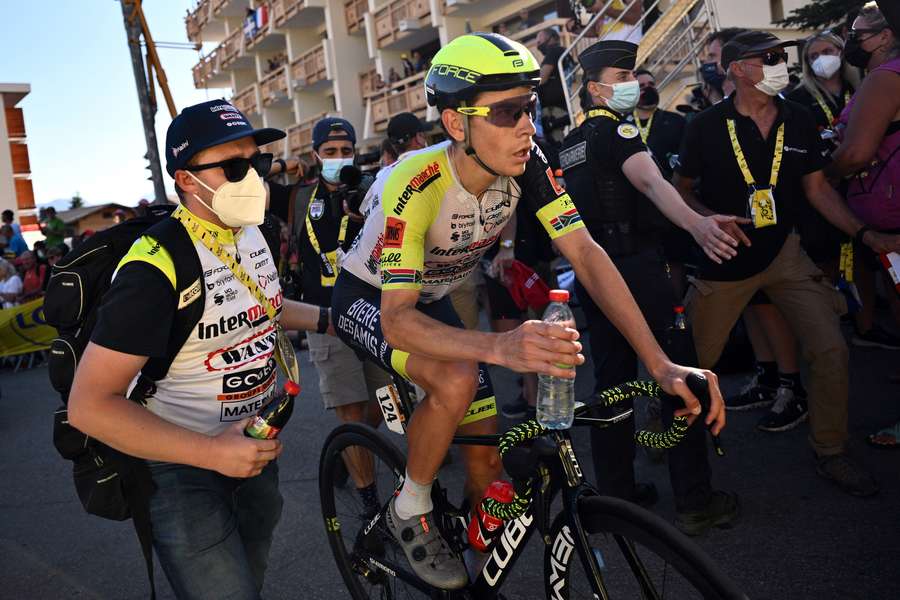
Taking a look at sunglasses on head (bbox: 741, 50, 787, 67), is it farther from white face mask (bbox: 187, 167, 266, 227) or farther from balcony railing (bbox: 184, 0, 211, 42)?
balcony railing (bbox: 184, 0, 211, 42)

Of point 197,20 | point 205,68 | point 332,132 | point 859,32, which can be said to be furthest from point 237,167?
point 197,20

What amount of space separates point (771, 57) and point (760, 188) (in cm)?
77

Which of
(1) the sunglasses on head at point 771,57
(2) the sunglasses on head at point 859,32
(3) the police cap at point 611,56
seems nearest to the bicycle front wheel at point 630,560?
(3) the police cap at point 611,56

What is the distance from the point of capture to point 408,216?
9.16ft

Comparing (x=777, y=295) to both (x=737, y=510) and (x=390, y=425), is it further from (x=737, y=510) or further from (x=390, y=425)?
(x=390, y=425)

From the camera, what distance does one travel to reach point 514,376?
8172 millimetres

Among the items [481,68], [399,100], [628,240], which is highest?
[399,100]

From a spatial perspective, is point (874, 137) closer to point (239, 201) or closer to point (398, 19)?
point (239, 201)

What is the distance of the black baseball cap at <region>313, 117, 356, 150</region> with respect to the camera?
556 centimetres

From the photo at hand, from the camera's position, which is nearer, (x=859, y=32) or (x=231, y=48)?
(x=859, y=32)

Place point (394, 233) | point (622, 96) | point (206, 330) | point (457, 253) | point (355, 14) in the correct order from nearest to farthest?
1. point (206, 330)
2. point (394, 233)
3. point (457, 253)
4. point (622, 96)
5. point (355, 14)

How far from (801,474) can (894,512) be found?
2.24 feet

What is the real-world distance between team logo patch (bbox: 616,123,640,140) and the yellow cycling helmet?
167cm

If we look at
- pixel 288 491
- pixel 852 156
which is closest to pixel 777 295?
pixel 852 156
